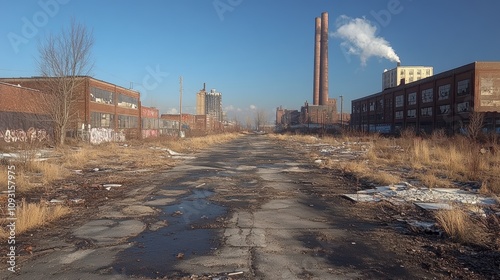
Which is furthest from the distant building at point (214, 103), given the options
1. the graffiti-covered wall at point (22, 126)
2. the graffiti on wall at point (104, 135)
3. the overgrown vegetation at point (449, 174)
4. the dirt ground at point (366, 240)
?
the dirt ground at point (366, 240)

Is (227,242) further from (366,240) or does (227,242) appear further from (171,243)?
(366,240)

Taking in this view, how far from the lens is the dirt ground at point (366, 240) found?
4698mm

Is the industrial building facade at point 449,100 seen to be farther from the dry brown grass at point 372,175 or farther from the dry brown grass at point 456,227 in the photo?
the dry brown grass at point 456,227

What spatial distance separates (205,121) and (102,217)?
115 m

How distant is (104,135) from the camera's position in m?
47.8

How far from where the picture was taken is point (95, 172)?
15461mm

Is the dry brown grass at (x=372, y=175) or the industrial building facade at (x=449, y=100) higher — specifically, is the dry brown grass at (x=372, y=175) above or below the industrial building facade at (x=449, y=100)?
below

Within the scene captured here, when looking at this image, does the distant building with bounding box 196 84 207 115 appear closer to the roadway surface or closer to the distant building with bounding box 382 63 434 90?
the distant building with bounding box 382 63 434 90

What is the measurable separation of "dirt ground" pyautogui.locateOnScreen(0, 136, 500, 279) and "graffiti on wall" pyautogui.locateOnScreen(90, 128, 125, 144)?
36.3 m

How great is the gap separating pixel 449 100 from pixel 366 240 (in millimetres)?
53865

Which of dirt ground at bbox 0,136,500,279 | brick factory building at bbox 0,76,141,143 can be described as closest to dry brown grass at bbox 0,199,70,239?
dirt ground at bbox 0,136,500,279

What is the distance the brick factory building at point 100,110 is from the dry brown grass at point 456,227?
1397 inches

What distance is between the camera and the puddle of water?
185 inches

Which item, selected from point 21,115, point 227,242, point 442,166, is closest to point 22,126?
point 21,115
